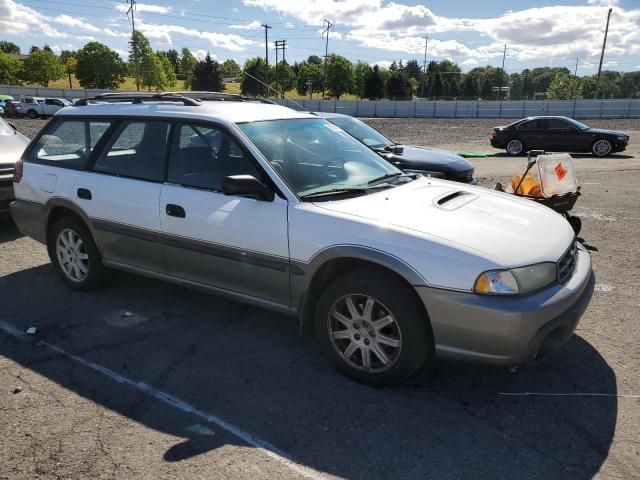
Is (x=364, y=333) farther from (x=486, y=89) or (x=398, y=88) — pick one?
(x=486, y=89)

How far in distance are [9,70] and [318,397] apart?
113 m

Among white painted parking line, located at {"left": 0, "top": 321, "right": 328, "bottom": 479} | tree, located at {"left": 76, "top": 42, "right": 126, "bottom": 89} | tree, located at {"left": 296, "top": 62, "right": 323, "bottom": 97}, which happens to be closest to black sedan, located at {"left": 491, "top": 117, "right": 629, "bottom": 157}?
white painted parking line, located at {"left": 0, "top": 321, "right": 328, "bottom": 479}

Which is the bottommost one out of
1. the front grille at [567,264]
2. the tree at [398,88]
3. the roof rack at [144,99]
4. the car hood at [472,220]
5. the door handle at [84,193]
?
the front grille at [567,264]

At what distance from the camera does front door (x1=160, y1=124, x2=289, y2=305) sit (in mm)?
3602

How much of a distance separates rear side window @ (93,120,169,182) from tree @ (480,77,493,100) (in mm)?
123660

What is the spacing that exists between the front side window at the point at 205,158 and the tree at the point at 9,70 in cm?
10929

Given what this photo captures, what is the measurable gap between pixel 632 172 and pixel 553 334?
497 inches

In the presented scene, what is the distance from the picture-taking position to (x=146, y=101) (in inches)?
194

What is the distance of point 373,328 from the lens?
130 inches

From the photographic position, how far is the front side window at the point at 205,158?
387 centimetres

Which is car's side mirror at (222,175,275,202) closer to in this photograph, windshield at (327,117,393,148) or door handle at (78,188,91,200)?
door handle at (78,188,91,200)

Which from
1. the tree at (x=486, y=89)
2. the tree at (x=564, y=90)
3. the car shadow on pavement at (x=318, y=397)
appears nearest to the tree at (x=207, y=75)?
the tree at (x=486, y=89)

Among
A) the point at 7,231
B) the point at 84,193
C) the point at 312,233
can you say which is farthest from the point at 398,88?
the point at 312,233

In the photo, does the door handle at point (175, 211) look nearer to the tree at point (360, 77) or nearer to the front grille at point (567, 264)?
the front grille at point (567, 264)
